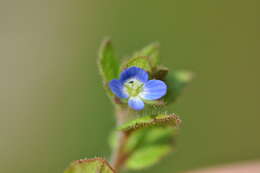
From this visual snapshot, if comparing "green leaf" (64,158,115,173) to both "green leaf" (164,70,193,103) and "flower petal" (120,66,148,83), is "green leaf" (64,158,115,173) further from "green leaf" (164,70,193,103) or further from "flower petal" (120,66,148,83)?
"green leaf" (164,70,193,103)

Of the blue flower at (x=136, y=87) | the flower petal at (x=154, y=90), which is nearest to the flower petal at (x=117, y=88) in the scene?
the blue flower at (x=136, y=87)

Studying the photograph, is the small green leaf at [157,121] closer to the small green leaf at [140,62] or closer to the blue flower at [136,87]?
the blue flower at [136,87]

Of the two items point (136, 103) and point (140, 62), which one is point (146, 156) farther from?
point (140, 62)

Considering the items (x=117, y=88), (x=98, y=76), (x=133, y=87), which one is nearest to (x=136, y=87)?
(x=133, y=87)

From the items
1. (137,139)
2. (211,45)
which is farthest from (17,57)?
(137,139)

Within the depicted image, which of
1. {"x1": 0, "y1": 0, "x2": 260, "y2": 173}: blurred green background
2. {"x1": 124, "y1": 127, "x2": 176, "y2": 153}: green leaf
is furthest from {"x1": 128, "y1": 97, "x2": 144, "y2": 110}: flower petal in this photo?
{"x1": 0, "y1": 0, "x2": 260, "y2": 173}: blurred green background

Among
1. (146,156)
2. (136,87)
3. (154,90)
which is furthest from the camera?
(146,156)
